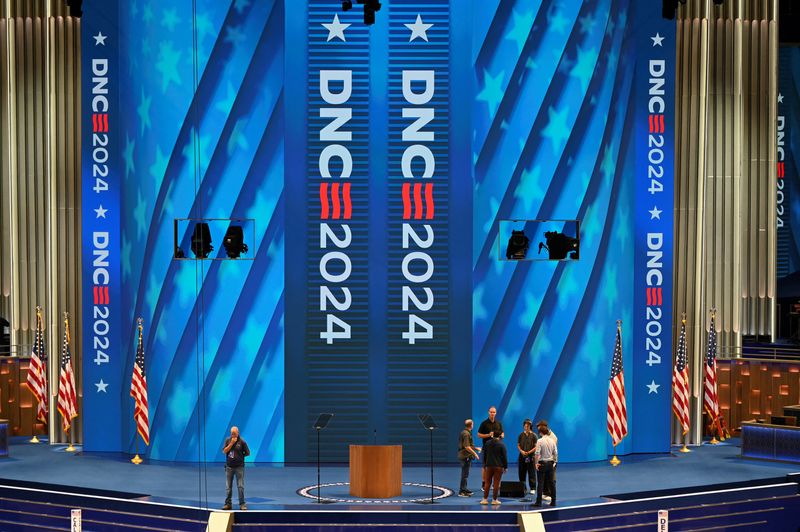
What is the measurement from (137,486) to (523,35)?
9.94 meters

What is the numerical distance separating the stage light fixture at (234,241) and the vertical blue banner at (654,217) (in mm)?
7356

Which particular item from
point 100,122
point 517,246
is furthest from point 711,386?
point 100,122

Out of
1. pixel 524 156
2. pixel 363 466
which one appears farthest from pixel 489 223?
pixel 363 466

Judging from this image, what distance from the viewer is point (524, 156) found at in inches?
857

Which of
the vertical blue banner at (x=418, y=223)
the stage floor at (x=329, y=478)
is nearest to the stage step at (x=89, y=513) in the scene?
the stage floor at (x=329, y=478)

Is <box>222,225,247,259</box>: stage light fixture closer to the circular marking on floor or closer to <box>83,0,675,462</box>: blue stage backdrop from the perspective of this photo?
<box>83,0,675,462</box>: blue stage backdrop

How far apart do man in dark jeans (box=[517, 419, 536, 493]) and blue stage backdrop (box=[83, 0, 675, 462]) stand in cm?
271

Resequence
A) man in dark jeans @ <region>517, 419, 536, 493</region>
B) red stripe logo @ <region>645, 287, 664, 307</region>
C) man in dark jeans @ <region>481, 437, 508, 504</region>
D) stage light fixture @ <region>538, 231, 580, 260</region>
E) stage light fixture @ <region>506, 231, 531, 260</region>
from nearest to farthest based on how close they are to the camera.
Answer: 1. man in dark jeans @ <region>481, 437, 508, 504</region>
2. man in dark jeans @ <region>517, 419, 536, 493</region>
3. stage light fixture @ <region>506, 231, 531, 260</region>
4. stage light fixture @ <region>538, 231, 580, 260</region>
5. red stripe logo @ <region>645, 287, 664, 307</region>

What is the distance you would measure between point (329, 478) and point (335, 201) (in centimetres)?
475

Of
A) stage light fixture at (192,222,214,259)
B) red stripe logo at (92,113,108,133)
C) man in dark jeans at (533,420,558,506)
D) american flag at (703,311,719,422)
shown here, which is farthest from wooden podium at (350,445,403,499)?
red stripe logo at (92,113,108,133)

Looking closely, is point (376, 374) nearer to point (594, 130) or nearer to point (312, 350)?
point (312, 350)

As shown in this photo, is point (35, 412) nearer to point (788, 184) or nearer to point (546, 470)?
point (546, 470)

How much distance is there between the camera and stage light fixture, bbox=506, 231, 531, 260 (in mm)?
21359

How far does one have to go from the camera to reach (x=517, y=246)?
70.1ft
